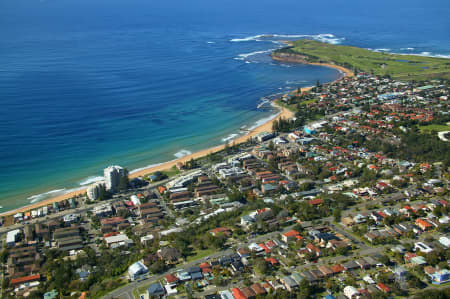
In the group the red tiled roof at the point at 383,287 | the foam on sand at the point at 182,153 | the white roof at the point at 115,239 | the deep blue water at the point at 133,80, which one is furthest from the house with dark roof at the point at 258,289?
the foam on sand at the point at 182,153

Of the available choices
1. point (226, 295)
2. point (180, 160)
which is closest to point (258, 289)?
point (226, 295)

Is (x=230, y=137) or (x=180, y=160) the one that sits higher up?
(x=230, y=137)

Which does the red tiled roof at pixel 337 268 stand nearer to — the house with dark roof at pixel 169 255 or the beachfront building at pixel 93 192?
the house with dark roof at pixel 169 255

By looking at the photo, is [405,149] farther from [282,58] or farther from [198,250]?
[282,58]

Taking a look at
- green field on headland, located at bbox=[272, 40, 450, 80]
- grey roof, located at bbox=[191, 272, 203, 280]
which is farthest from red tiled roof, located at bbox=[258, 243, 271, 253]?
green field on headland, located at bbox=[272, 40, 450, 80]

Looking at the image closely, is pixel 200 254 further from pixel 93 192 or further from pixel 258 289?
pixel 93 192
